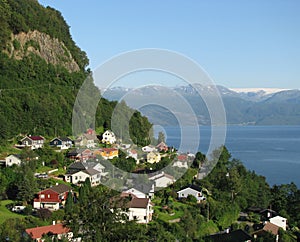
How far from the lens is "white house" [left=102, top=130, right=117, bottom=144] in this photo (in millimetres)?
16406

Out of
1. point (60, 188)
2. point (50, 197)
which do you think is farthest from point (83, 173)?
point (50, 197)

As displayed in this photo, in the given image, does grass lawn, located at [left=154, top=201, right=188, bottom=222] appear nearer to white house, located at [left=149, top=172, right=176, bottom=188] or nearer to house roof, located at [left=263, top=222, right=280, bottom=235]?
white house, located at [left=149, top=172, right=176, bottom=188]

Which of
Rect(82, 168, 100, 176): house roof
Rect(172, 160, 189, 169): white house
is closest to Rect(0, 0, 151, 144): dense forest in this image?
Rect(82, 168, 100, 176): house roof

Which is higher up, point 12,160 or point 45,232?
point 12,160

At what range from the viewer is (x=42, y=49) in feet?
61.3

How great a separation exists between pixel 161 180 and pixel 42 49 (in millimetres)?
9384

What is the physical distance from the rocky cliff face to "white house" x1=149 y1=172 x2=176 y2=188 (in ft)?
26.9

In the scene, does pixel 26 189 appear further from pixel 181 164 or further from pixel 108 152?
pixel 181 164

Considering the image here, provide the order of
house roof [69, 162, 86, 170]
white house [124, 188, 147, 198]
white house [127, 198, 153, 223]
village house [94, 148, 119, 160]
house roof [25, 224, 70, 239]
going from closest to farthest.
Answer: house roof [25, 224, 70, 239]
white house [127, 198, 153, 223]
white house [124, 188, 147, 198]
house roof [69, 162, 86, 170]
village house [94, 148, 119, 160]

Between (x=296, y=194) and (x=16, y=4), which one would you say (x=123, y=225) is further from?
(x=16, y=4)

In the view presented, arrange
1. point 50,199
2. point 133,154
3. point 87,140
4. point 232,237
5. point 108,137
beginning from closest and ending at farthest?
point 232,237 → point 50,199 → point 133,154 → point 87,140 → point 108,137

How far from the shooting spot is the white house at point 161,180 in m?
11.9

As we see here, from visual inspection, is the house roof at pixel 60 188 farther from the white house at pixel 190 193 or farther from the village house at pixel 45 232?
the white house at pixel 190 193

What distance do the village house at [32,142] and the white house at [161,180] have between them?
3732 millimetres
